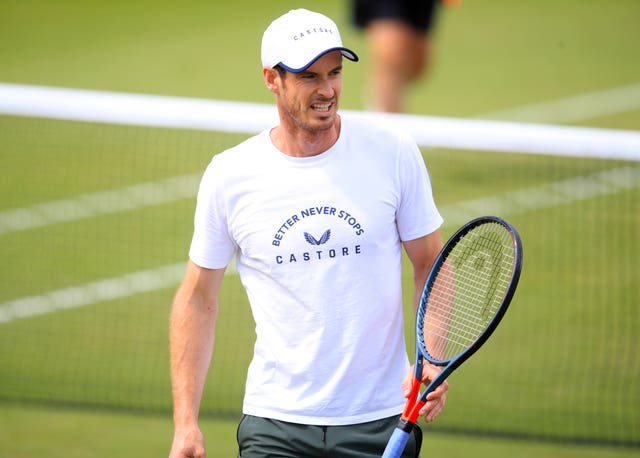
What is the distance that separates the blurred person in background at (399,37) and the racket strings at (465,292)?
596cm

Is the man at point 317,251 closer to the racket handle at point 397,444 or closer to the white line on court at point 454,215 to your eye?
the racket handle at point 397,444

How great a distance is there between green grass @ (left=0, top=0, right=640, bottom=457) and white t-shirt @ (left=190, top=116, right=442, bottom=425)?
2.23 metres

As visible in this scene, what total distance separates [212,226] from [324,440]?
83cm

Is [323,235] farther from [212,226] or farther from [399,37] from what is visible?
[399,37]

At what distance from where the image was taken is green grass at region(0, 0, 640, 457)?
6363 mm

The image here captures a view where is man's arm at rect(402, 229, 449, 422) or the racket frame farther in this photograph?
man's arm at rect(402, 229, 449, 422)

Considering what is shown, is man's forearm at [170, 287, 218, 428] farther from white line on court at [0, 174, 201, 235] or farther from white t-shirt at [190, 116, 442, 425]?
white line on court at [0, 174, 201, 235]

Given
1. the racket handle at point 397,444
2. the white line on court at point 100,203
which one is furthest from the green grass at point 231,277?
the racket handle at point 397,444

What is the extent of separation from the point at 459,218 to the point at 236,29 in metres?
8.53

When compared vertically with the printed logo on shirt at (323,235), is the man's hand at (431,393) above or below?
below

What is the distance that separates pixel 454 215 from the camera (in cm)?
959

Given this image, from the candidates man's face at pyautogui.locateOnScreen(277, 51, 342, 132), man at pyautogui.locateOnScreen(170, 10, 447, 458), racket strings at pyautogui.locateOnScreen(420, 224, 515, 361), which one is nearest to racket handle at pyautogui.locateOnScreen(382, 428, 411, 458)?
man at pyautogui.locateOnScreen(170, 10, 447, 458)

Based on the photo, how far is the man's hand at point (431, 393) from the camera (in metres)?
3.70

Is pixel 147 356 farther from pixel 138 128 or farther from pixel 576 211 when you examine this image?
pixel 138 128
